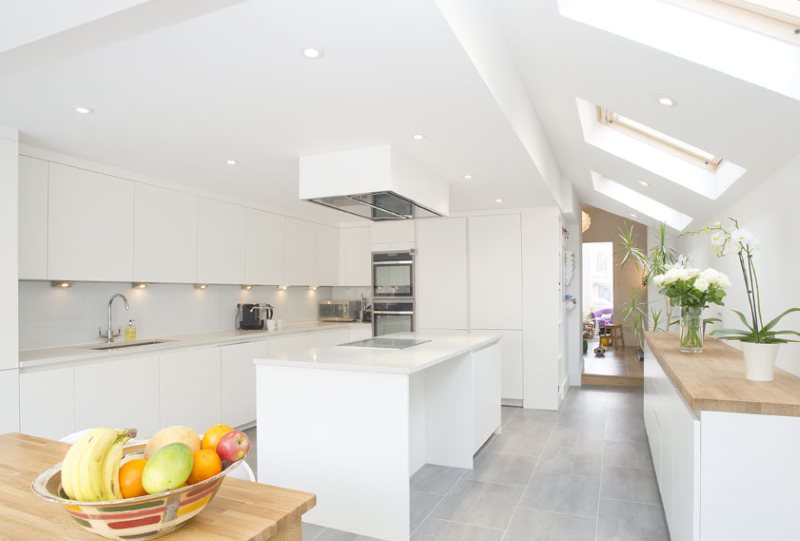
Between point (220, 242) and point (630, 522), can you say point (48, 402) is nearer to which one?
point (220, 242)

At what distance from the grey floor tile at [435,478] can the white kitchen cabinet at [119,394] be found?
200cm

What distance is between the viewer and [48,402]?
3.15 meters

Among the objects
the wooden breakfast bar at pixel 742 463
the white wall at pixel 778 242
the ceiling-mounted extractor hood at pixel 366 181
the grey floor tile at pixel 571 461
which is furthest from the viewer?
the grey floor tile at pixel 571 461

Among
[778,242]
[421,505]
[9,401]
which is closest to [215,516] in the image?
[421,505]

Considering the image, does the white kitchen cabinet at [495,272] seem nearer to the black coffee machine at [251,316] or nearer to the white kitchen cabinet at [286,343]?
the white kitchen cabinet at [286,343]

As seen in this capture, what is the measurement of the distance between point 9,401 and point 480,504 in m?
2.87

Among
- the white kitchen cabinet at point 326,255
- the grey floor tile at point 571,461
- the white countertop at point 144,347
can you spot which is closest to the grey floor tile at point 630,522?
the grey floor tile at point 571,461

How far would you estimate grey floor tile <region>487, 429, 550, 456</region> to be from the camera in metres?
4.13

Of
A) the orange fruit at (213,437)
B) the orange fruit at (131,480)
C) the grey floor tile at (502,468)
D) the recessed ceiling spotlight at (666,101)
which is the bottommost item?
the grey floor tile at (502,468)

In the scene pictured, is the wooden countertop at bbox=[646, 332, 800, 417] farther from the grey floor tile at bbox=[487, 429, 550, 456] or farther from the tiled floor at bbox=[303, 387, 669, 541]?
the grey floor tile at bbox=[487, 429, 550, 456]

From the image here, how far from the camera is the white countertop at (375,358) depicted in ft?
8.95

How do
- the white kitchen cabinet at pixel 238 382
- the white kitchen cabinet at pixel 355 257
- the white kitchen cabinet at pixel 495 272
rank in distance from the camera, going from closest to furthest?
the white kitchen cabinet at pixel 238 382
the white kitchen cabinet at pixel 495 272
the white kitchen cabinet at pixel 355 257

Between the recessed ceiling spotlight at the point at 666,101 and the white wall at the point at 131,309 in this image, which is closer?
the recessed ceiling spotlight at the point at 666,101

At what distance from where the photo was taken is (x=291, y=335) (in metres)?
5.28
